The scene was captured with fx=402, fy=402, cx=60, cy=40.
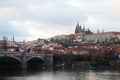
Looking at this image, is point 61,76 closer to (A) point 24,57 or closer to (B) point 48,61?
(A) point 24,57

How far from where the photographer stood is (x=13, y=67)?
220 ft

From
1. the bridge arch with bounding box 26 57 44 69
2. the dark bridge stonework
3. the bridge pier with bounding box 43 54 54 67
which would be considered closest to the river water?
the dark bridge stonework

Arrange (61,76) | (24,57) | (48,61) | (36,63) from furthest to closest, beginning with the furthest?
(48,61), (36,63), (24,57), (61,76)

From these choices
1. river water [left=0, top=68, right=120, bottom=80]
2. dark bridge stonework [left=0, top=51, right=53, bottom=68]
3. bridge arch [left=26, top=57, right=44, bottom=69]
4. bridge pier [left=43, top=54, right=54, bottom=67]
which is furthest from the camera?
bridge pier [left=43, top=54, right=54, bottom=67]

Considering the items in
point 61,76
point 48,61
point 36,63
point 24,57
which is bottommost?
point 61,76

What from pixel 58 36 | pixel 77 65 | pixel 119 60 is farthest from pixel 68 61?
pixel 58 36

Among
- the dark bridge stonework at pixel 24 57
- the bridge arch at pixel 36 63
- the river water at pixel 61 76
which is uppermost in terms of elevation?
the dark bridge stonework at pixel 24 57

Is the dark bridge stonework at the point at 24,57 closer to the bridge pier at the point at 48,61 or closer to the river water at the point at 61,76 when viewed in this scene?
the bridge pier at the point at 48,61

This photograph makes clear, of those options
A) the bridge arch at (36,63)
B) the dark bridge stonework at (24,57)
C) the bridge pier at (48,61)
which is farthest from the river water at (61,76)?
the bridge pier at (48,61)

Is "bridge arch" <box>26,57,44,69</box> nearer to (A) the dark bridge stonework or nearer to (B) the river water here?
(A) the dark bridge stonework

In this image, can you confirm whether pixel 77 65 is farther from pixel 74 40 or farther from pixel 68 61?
pixel 74 40

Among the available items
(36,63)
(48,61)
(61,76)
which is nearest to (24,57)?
(36,63)

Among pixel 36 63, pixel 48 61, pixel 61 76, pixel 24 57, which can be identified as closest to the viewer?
pixel 61 76

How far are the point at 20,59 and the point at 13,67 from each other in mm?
2762
